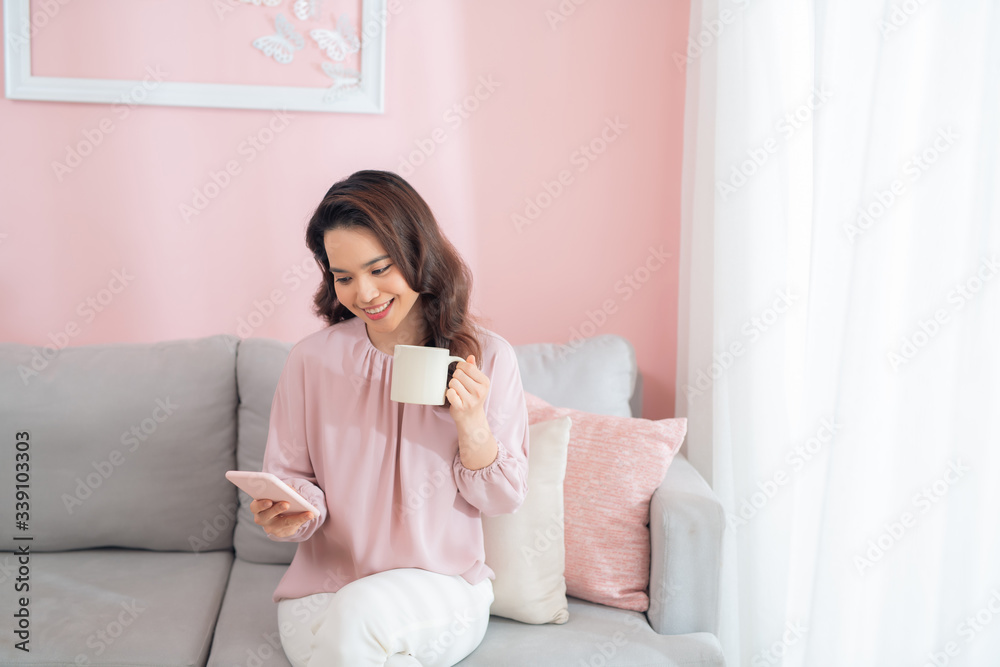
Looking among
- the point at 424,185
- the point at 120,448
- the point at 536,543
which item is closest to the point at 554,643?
the point at 536,543

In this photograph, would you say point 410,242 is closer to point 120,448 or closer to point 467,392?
point 467,392

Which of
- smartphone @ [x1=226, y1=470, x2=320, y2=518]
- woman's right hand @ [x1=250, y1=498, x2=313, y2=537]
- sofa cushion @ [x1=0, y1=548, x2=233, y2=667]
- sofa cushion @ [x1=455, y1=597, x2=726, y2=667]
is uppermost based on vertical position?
smartphone @ [x1=226, y1=470, x2=320, y2=518]

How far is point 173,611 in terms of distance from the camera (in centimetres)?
140

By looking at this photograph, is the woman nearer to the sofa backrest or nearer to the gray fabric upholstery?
the gray fabric upholstery

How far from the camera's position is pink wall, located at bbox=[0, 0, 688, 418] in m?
1.90

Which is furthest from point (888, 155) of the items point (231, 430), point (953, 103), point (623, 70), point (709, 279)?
point (231, 430)

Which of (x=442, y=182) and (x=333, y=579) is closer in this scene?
(x=333, y=579)

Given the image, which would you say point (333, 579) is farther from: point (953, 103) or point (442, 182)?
point (953, 103)

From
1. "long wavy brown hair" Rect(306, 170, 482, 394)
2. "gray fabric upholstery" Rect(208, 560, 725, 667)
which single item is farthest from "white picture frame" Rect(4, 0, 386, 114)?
"gray fabric upholstery" Rect(208, 560, 725, 667)

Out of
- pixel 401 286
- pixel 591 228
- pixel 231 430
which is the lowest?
pixel 231 430

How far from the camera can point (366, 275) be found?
3.90ft

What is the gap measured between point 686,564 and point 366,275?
82 cm

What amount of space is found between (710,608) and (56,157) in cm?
194

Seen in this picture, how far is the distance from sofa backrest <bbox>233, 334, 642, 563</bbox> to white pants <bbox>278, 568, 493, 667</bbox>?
423 millimetres
